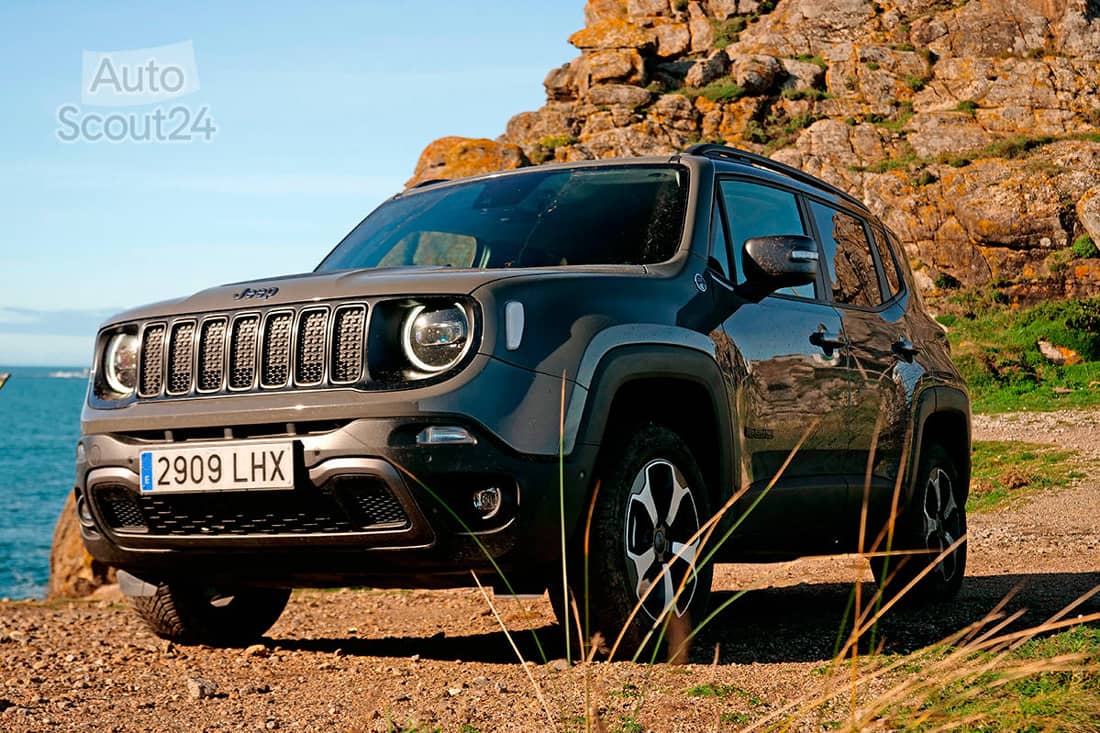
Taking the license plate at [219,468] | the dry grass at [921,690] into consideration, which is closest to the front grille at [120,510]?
the license plate at [219,468]

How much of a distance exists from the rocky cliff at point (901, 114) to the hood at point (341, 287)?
32.3 meters

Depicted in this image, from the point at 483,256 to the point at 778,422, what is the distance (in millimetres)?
1338

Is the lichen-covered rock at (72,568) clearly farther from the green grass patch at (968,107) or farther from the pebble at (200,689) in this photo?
the green grass patch at (968,107)

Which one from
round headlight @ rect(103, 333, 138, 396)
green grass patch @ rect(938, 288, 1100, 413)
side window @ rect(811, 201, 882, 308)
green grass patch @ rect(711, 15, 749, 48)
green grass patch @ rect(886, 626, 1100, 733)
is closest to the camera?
green grass patch @ rect(886, 626, 1100, 733)

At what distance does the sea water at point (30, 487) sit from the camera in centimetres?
3897

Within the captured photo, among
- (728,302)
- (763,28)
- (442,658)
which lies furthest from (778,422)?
(763,28)

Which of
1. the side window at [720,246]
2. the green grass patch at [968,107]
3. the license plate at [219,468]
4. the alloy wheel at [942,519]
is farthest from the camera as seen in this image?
the green grass patch at [968,107]

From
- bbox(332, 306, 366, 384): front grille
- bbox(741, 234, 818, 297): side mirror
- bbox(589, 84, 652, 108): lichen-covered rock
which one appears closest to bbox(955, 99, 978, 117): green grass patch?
bbox(589, 84, 652, 108): lichen-covered rock

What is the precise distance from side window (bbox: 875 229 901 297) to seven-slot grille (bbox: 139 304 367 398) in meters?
3.44

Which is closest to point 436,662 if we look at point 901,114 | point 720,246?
point 720,246

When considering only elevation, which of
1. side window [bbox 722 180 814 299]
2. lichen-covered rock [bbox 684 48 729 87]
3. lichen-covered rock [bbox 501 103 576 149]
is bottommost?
side window [bbox 722 180 814 299]

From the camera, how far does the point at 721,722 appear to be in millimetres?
3293

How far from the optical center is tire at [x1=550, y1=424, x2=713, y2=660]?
4012 mm

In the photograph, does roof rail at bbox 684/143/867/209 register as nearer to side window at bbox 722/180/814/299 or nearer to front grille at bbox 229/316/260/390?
side window at bbox 722/180/814/299
